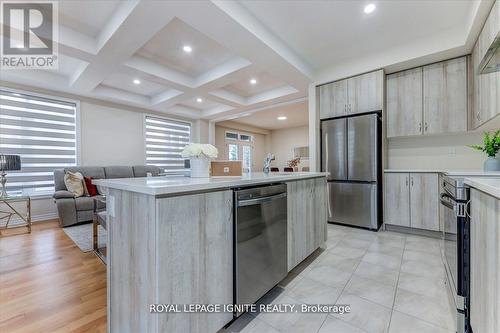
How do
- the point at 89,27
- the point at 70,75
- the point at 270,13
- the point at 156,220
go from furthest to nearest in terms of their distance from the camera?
1. the point at 70,75
2. the point at 89,27
3. the point at 270,13
4. the point at 156,220

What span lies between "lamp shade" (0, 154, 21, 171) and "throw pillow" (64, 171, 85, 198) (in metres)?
0.69

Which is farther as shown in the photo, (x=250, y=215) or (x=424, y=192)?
(x=424, y=192)

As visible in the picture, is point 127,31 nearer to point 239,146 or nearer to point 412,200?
point 412,200

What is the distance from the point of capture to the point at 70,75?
13.5ft

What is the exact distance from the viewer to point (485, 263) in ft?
3.40

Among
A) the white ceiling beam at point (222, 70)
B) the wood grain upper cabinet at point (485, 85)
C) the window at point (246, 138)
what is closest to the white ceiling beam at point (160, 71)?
the white ceiling beam at point (222, 70)

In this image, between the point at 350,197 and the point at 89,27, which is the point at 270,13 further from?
the point at 350,197

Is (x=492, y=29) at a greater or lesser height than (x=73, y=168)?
greater

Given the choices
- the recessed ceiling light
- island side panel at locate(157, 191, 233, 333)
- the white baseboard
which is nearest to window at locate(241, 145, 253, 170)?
the white baseboard

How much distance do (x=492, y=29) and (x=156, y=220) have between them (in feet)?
10.6

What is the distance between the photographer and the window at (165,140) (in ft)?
19.7

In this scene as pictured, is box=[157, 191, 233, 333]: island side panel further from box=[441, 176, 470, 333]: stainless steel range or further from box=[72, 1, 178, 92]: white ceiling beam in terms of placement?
box=[72, 1, 178, 92]: white ceiling beam

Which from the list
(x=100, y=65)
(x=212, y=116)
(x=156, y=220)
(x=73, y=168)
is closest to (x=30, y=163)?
(x=73, y=168)

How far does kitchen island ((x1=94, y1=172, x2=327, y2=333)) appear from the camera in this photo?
1.04 metres
